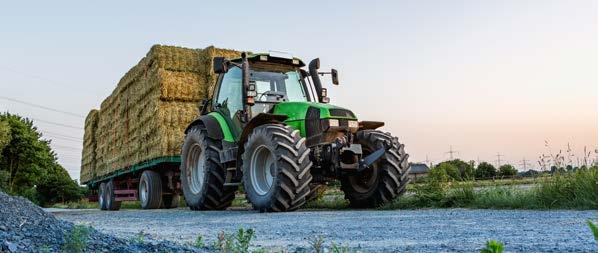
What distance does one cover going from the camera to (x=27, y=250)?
3.13 metres

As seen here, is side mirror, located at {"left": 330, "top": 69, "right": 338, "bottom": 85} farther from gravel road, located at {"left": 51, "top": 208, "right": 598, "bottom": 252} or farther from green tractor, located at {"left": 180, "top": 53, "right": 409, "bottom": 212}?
gravel road, located at {"left": 51, "top": 208, "right": 598, "bottom": 252}

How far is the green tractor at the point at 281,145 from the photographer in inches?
320

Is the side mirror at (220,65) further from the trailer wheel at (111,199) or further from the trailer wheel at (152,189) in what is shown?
the trailer wheel at (111,199)

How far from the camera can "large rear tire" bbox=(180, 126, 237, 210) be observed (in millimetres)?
9868

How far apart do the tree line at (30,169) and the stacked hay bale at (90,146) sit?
70.4 ft

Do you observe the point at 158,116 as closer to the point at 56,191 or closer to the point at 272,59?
the point at 272,59

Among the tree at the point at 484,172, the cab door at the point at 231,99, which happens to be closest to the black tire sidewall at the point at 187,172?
the cab door at the point at 231,99

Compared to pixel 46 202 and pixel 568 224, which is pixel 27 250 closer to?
pixel 568 224

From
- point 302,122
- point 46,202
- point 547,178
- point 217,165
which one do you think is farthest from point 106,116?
point 46,202

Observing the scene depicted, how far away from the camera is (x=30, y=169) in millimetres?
41375

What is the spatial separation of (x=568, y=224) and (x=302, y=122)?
478 centimetres

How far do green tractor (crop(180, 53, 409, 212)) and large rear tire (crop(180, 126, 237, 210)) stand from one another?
0.02 metres

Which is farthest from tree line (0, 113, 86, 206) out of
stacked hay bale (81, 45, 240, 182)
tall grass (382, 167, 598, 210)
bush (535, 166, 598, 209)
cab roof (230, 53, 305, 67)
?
bush (535, 166, 598, 209)

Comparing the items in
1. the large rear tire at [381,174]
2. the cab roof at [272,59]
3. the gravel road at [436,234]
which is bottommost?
the gravel road at [436,234]
